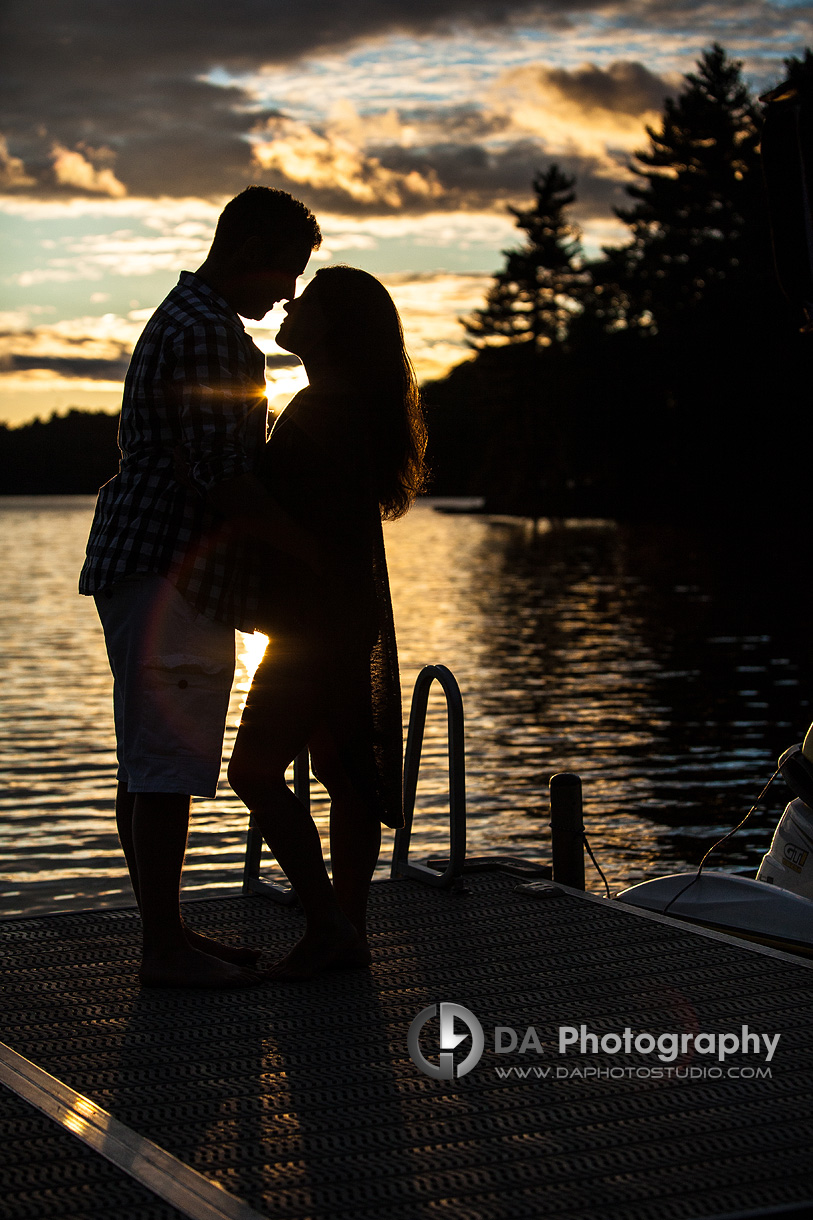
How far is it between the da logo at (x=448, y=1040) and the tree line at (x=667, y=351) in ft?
120

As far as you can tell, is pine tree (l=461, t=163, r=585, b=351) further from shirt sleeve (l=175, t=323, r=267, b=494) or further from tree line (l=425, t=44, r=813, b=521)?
shirt sleeve (l=175, t=323, r=267, b=494)

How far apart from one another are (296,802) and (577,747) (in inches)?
321

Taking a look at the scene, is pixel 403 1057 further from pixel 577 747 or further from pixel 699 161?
pixel 699 161

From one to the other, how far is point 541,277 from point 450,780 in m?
76.8

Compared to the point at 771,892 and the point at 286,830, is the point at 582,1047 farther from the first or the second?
the point at 771,892

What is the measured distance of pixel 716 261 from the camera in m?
60.3

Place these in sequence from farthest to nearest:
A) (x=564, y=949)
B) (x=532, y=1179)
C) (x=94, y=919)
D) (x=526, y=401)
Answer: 1. (x=526, y=401)
2. (x=94, y=919)
3. (x=564, y=949)
4. (x=532, y=1179)

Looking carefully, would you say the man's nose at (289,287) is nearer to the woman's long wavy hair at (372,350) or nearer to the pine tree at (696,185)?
the woman's long wavy hair at (372,350)

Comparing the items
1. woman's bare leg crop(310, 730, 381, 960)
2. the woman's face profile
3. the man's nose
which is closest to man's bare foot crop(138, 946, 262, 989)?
woman's bare leg crop(310, 730, 381, 960)

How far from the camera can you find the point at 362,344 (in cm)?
393

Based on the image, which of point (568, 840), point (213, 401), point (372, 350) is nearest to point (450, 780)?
point (568, 840)

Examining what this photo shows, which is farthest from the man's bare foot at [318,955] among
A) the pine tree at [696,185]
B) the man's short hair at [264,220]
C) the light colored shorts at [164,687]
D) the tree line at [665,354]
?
the pine tree at [696,185]

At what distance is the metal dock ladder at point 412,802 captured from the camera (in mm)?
5043

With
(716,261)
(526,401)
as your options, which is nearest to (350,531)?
(716,261)
